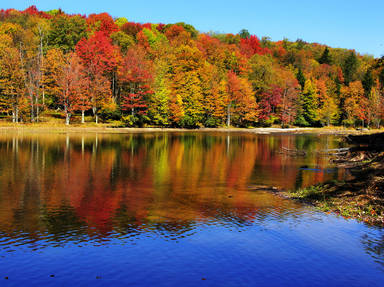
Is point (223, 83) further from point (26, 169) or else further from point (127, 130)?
point (26, 169)

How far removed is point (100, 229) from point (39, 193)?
8058 mm

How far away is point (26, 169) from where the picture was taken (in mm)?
29438

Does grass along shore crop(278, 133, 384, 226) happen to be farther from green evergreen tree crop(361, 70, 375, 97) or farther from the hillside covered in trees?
green evergreen tree crop(361, 70, 375, 97)

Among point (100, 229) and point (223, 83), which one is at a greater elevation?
point (223, 83)

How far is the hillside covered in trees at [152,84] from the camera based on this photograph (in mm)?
76812

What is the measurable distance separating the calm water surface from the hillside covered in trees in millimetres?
52734

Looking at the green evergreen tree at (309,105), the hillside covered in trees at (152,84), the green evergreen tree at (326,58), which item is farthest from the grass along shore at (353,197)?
the green evergreen tree at (326,58)

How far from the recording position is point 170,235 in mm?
14859

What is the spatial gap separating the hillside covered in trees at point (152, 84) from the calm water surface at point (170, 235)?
5273 centimetres

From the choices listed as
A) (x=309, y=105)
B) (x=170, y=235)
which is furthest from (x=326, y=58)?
(x=170, y=235)

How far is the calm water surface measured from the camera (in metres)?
11.4

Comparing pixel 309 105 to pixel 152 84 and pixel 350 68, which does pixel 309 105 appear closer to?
pixel 350 68

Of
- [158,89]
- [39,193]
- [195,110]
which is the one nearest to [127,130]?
[158,89]

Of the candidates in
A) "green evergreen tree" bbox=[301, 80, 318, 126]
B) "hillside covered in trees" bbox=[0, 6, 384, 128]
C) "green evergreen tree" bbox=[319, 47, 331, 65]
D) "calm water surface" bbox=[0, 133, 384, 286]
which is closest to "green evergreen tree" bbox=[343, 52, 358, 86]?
"hillside covered in trees" bbox=[0, 6, 384, 128]
